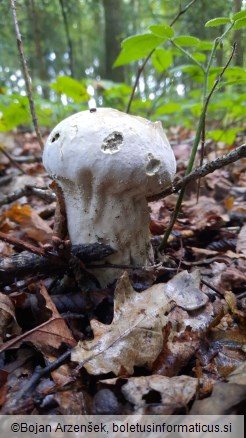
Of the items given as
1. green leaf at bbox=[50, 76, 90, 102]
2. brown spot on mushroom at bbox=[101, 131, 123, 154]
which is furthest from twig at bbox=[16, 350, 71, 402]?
green leaf at bbox=[50, 76, 90, 102]

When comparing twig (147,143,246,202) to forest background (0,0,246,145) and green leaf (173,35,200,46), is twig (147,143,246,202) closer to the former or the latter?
forest background (0,0,246,145)

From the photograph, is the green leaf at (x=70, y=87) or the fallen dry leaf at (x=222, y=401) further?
the green leaf at (x=70, y=87)

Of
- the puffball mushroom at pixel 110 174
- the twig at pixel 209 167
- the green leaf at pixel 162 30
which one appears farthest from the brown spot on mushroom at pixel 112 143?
the green leaf at pixel 162 30

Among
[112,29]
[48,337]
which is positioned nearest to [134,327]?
[48,337]

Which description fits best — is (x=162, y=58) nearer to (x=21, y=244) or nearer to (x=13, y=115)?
(x=13, y=115)

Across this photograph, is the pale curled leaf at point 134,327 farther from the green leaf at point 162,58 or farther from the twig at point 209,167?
the green leaf at point 162,58

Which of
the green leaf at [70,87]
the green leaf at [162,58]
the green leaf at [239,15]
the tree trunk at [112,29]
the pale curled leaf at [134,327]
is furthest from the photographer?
the tree trunk at [112,29]

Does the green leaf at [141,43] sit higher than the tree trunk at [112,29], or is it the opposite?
the tree trunk at [112,29]

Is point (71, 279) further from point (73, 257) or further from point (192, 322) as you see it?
point (192, 322)
